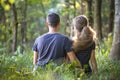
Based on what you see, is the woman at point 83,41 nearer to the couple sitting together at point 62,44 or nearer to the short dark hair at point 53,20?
the couple sitting together at point 62,44

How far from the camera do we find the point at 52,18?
7.26m

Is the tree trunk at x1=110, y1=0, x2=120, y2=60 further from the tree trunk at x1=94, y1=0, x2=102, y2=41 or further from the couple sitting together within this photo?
the tree trunk at x1=94, y1=0, x2=102, y2=41

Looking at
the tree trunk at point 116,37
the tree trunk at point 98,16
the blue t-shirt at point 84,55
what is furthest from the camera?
the tree trunk at point 98,16

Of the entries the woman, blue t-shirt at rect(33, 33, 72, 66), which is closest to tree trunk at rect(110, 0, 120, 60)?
the woman

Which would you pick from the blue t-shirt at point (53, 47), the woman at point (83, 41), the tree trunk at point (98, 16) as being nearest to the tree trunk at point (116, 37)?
the woman at point (83, 41)

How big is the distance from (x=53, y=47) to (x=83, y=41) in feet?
1.90

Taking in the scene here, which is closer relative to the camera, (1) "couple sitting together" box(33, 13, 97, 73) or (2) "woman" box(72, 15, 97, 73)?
(1) "couple sitting together" box(33, 13, 97, 73)

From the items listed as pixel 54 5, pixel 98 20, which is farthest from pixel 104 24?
pixel 98 20

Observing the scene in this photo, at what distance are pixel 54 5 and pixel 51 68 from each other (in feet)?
60.7

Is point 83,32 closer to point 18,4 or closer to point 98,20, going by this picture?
point 98,20

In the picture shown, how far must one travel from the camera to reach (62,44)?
23.8 feet

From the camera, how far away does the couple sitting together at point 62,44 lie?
7262 mm

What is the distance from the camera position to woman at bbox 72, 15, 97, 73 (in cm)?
739

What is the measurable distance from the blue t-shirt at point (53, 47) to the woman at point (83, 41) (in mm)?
205
